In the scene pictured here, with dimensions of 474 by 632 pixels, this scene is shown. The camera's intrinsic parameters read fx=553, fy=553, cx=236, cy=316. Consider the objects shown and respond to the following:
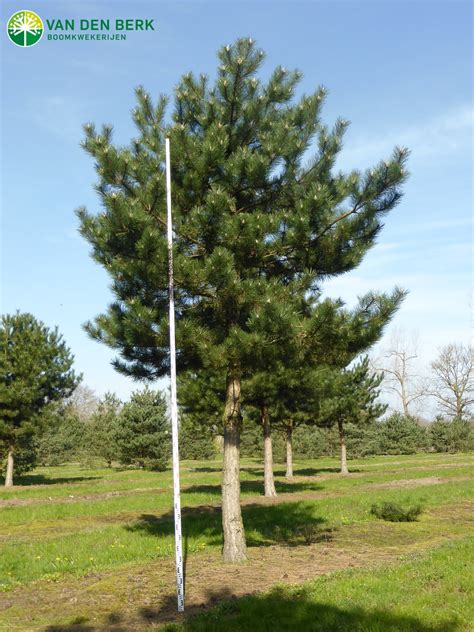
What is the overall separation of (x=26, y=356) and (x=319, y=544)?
20471 millimetres

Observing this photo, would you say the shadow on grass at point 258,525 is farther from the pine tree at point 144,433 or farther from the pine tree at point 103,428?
the pine tree at point 103,428

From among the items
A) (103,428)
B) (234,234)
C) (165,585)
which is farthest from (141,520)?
(103,428)

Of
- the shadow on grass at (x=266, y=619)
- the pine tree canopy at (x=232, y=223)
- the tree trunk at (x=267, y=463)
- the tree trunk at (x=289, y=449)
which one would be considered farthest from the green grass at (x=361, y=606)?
the tree trunk at (x=289, y=449)

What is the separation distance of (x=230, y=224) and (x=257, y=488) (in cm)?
1749

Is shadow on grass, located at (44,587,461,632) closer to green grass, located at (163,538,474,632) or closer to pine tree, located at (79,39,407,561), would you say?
green grass, located at (163,538,474,632)

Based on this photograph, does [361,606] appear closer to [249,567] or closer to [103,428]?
[249,567]

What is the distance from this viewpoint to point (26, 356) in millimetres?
27688

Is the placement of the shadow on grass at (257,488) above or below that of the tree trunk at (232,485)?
below

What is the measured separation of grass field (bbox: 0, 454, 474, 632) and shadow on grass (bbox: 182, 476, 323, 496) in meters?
3.14

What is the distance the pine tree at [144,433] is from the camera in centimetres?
3656

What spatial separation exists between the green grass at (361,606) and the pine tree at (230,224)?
8.64ft

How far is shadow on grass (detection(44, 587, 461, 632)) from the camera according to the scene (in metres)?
5.95

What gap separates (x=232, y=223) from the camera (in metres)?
9.14

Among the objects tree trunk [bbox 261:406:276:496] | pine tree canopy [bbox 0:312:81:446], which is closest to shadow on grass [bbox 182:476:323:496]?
tree trunk [bbox 261:406:276:496]
